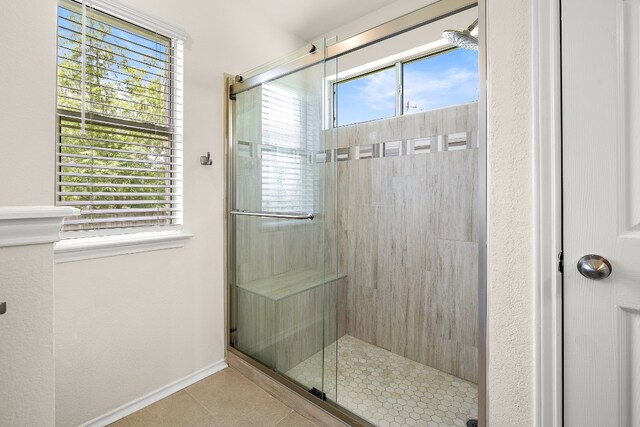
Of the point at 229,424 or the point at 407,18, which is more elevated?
the point at 407,18

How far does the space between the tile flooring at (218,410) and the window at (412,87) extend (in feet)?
5.15

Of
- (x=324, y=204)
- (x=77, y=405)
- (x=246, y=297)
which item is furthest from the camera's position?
(x=246, y=297)

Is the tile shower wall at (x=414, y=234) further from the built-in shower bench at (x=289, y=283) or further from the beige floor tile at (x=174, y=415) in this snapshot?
the beige floor tile at (x=174, y=415)

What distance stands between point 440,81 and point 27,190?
2.26m

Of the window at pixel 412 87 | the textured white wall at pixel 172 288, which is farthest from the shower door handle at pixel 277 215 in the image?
the window at pixel 412 87

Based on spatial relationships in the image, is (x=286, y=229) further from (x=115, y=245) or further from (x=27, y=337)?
(x=27, y=337)

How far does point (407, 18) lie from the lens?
124 centimetres

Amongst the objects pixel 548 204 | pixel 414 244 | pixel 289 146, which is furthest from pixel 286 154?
pixel 548 204

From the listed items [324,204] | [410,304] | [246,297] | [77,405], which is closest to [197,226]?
[246,297]

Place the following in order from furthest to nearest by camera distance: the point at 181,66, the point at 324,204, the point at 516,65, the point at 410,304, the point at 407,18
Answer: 1. the point at 410,304
2. the point at 181,66
3. the point at 324,204
4. the point at 407,18
5. the point at 516,65

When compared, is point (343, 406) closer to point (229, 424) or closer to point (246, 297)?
point (229, 424)

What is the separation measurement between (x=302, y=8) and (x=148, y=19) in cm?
113

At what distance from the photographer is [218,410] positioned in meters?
1.61

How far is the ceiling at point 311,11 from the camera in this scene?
220 centimetres
